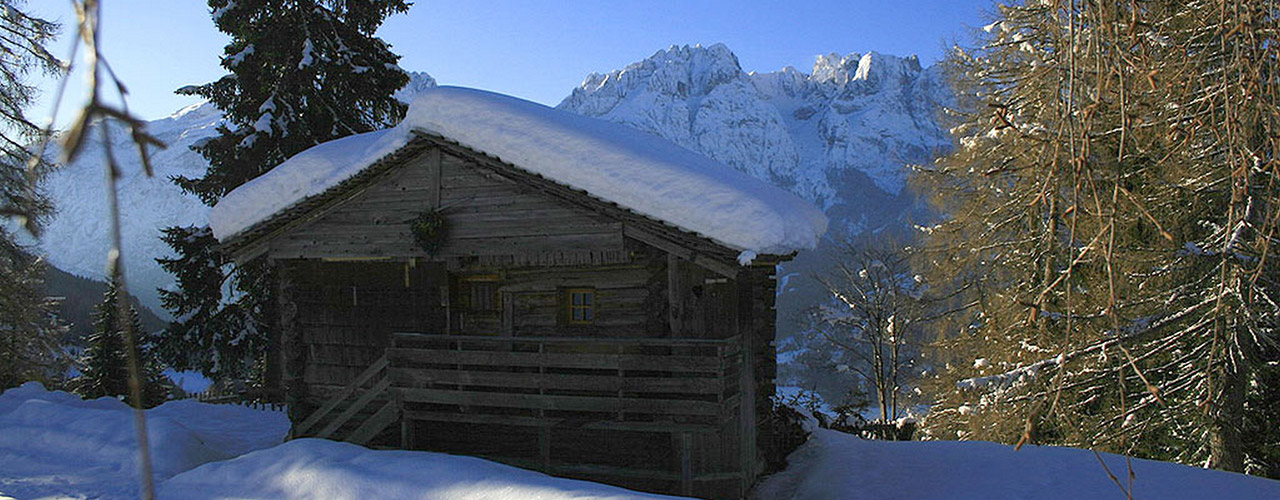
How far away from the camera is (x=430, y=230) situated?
1048 cm

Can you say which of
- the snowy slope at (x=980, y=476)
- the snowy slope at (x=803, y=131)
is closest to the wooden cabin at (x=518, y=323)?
the snowy slope at (x=980, y=476)

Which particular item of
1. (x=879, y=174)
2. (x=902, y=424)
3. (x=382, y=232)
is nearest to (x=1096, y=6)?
(x=382, y=232)

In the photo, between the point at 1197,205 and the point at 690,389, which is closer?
the point at 690,389

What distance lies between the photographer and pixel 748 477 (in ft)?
32.0

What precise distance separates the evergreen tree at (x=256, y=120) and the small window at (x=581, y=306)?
10.1 meters

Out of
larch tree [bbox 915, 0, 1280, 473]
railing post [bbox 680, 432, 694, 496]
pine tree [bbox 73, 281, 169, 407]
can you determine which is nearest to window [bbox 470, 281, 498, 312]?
railing post [bbox 680, 432, 694, 496]

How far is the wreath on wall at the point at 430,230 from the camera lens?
10508 mm

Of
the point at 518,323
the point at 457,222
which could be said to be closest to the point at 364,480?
the point at 518,323

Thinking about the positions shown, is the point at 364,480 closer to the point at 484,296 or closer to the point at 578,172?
the point at 484,296

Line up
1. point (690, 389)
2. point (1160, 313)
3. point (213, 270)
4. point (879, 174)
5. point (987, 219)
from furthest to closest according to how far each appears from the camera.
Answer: point (879, 174) → point (213, 270) → point (987, 219) → point (1160, 313) → point (690, 389)

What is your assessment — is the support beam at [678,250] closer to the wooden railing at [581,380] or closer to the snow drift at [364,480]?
Answer: the wooden railing at [581,380]

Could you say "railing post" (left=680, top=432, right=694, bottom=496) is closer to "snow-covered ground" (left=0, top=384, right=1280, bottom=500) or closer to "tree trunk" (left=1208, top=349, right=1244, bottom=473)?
"snow-covered ground" (left=0, top=384, right=1280, bottom=500)

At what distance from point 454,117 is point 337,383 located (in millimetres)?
5087

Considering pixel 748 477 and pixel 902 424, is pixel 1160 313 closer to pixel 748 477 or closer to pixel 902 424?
pixel 748 477
